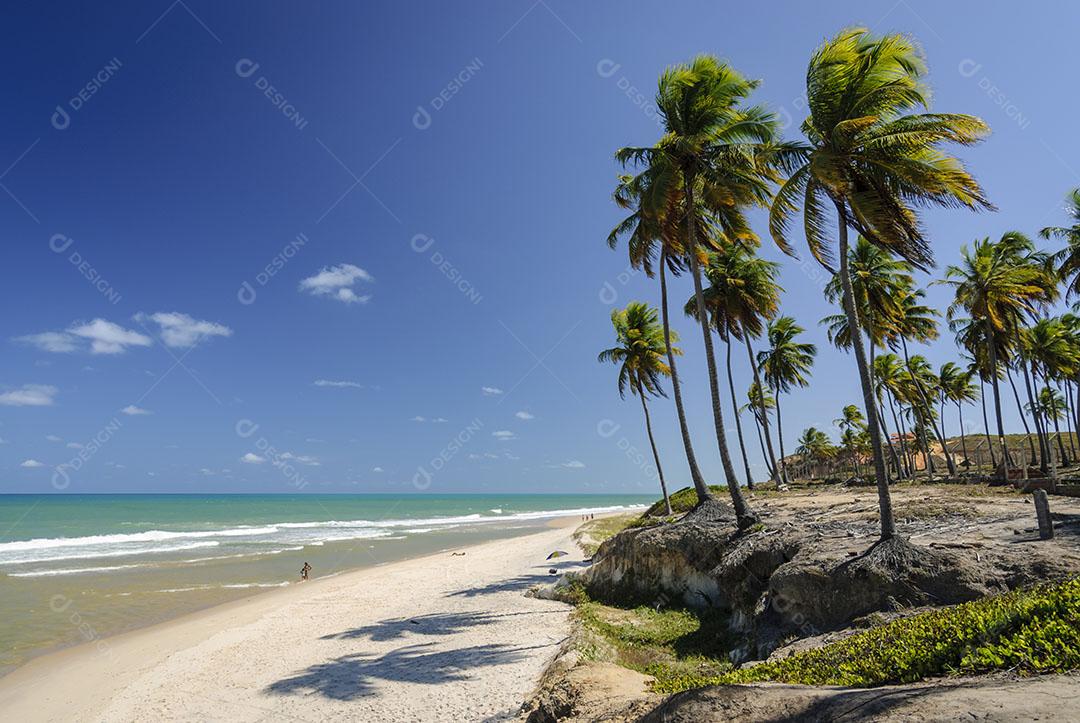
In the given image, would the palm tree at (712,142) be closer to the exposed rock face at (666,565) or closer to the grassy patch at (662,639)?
the exposed rock face at (666,565)

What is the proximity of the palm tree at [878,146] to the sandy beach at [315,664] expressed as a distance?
8714 mm

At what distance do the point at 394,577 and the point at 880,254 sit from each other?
94.5 feet

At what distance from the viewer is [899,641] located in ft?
18.1

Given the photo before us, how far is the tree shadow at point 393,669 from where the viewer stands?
10508 millimetres

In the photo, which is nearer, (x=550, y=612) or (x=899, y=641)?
(x=899, y=641)

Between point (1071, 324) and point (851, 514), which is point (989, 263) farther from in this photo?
point (1071, 324)

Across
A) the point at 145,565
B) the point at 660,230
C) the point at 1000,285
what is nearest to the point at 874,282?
the point at 1000,285

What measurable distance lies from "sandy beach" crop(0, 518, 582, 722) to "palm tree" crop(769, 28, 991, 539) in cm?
871

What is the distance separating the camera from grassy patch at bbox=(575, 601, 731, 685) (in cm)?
926

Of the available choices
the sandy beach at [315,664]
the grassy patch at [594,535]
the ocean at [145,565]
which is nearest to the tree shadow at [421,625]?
the sandy beach at [315,664]

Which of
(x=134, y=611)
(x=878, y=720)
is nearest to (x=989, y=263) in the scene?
(x=878, y=720)

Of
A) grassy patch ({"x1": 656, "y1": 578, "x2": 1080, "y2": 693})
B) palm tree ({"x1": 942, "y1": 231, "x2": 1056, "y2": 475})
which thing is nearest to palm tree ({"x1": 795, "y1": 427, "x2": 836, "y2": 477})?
palm tree ({"x1": 942, "y1": 231, "x2": 1056, "y2": 475})

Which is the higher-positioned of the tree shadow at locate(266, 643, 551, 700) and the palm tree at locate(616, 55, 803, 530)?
A: the palm tree at locate(616, 55, 803, 530)

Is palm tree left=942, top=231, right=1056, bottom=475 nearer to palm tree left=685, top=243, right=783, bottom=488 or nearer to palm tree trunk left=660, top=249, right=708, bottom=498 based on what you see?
palm tree left=685, top=243, right=783, bottom=488
